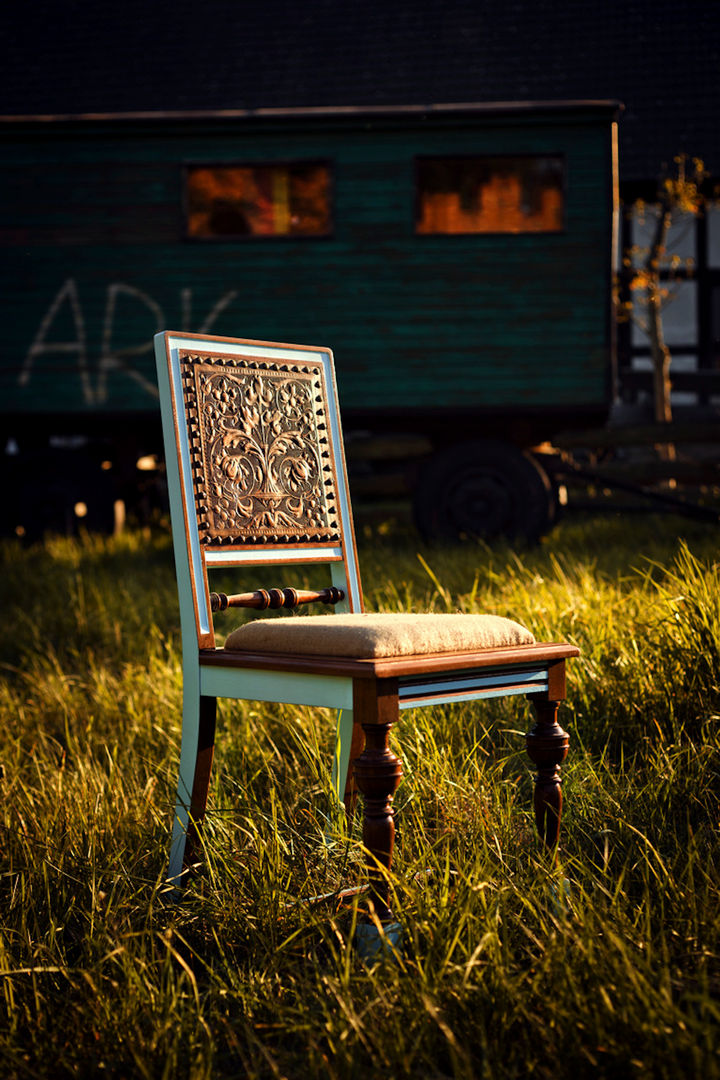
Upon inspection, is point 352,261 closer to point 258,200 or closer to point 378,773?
point 258,200

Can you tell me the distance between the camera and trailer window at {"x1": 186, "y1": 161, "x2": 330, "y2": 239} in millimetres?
8484

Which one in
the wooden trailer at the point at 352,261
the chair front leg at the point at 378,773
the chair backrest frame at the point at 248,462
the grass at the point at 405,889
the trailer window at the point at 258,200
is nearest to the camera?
the grass at the point at 405,889

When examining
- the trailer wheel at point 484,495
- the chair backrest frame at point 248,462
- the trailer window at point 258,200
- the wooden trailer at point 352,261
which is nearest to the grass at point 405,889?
the chair backrest frame at point 248,462

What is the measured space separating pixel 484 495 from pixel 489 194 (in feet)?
7.37

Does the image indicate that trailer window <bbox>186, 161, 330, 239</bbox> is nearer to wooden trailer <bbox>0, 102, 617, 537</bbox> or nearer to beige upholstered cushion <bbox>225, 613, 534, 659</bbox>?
wooden trailer <bbox>0, 102, 617, 537</bbox>

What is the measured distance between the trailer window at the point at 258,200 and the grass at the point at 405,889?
4934 mm

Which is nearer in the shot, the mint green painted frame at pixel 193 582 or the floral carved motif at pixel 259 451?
the mint green painted frame at pixel 193 582

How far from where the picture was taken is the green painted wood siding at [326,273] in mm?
8344

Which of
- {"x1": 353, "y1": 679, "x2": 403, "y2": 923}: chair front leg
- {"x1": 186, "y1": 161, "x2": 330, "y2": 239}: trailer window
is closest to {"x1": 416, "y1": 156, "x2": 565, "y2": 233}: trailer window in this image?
{"x1": 186, "y1": 161, "x2": 330, "y2": 239}: trailer window

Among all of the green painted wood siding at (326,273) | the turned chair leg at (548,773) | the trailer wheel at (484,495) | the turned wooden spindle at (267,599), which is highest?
the green painted wood siding at (326,273)

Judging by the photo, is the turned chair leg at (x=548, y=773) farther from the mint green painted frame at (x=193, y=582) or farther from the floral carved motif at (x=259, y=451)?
the floral carved motif at (x=259, y=451)

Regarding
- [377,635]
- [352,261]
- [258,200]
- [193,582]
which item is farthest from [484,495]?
[377,635]

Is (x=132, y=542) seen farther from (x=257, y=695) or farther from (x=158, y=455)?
(x=257, y=695)

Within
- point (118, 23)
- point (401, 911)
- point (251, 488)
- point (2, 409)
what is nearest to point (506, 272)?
point (2, 409)
